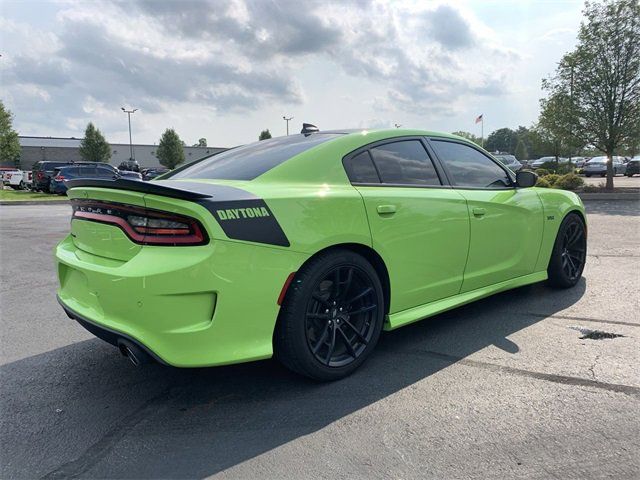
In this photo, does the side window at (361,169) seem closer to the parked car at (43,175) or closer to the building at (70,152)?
the parked car at (43,175)

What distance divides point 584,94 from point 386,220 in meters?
16.7

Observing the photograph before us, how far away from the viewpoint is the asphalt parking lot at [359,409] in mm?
2230

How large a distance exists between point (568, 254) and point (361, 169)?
9.86ft

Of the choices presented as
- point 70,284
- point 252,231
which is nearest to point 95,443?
point 70,284

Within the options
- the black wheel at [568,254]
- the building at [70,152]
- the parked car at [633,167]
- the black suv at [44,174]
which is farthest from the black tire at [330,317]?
the building at [70,152]

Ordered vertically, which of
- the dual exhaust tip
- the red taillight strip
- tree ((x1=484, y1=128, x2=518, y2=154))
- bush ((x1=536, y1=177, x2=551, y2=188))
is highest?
tree ((x1=484, y1=128, x2=518, y2=154))

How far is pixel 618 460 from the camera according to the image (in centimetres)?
223

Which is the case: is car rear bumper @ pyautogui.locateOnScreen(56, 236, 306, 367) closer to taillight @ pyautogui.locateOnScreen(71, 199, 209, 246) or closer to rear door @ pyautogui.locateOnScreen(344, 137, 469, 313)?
taillight @ pyautogui.locateOnScreen(71, 199, 209, 246)

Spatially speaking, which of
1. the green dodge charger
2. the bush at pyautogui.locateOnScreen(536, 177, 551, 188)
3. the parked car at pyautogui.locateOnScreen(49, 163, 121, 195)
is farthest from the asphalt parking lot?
the parked car at pyautogui.locateOnScreen(49, 163, 121, 195)

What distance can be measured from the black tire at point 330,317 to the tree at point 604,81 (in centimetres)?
1680

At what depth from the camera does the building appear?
70375mm

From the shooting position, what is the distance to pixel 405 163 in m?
3.58

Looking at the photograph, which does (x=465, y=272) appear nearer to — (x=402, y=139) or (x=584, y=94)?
(x=402, y=139)

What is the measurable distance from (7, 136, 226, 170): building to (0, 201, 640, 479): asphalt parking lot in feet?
213
